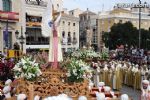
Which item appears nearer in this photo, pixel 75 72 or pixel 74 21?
pixel 75 72

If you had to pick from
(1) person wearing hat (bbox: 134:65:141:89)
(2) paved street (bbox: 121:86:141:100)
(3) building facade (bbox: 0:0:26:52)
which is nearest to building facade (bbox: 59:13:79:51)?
(3) building facade (bbox: 0:0:26:52)

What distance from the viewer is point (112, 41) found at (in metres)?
79.2

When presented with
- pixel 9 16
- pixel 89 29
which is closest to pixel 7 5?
pixel 9 16

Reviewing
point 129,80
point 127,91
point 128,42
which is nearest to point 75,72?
point 127,91

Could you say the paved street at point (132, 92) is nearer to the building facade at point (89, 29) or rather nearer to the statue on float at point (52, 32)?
the statue on float at point (52, 32)

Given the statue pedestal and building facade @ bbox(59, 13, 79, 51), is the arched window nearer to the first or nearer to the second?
building facade @ bbox(59, 13, 79, 51)

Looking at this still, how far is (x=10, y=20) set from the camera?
46.6 m

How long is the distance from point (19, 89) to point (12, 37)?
3652 centimetres

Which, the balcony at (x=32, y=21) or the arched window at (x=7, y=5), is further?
the balcony at (x=32, y=21)

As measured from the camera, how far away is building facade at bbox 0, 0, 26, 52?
44.9m

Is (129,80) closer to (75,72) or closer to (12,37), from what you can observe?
(75,72)

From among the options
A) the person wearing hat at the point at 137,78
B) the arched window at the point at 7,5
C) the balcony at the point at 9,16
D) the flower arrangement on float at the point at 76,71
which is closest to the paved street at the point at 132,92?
the person wearing hat at the point at 137,78

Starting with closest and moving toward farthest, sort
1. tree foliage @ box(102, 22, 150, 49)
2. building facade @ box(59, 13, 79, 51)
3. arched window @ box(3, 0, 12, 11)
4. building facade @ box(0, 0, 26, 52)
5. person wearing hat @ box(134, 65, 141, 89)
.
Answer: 1. person wearing hat @ box(134, 65, 141, 89)
2. building facade @ box(0, 0, 26, 52)
3. arched window @ box(3, 0, 12, 11)
4. building facade @ box(59, 13, 79, 51)
5. tree foliage @ box(102, 22, 150, 49)

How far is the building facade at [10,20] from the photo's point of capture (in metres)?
44.9
